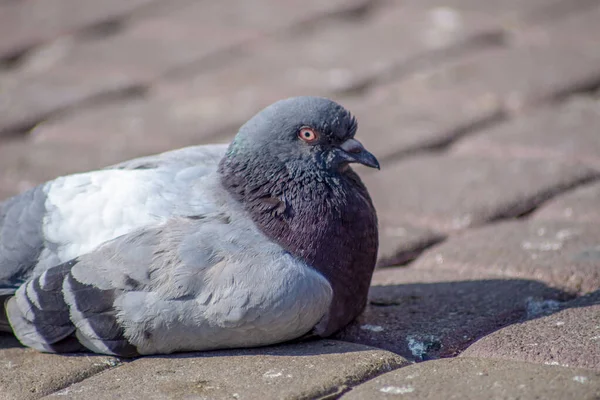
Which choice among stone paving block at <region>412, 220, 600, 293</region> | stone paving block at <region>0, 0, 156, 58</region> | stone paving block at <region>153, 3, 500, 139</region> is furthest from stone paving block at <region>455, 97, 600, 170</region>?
stone paving block at <region>0, 0, 156, 58</region>

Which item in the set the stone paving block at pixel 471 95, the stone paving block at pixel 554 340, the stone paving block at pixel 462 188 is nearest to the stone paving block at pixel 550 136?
the stone paving block at pixel 471 95

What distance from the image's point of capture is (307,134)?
8.85 ft

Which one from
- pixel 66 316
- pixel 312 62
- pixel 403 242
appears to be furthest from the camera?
pixel 312 62

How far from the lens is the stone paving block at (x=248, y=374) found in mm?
2232

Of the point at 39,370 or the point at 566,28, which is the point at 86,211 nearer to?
the point at 39,370

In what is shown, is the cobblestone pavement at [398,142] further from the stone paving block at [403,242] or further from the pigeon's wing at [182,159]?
the pigeon's wing at [182,159]

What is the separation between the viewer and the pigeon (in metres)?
2.48

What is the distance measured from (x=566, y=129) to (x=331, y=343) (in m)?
2.17

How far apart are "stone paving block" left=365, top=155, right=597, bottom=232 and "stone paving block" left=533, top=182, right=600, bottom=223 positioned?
2.8 inches

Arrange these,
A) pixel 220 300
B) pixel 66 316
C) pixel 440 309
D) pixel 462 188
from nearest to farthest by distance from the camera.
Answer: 1. pixel 220 300
2. pixel 66 316
3. pixel 440 309
4. pixel 462 188

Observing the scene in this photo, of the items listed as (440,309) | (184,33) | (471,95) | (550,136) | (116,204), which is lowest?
(440,309)

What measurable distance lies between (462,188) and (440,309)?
Result: 107 cm

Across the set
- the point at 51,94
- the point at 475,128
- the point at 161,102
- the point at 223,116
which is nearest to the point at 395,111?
the point at 475,128

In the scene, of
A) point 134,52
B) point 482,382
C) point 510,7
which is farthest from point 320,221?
point 510,7
